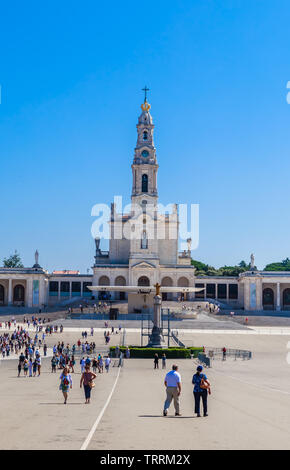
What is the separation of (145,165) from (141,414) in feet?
258

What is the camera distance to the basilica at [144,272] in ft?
284

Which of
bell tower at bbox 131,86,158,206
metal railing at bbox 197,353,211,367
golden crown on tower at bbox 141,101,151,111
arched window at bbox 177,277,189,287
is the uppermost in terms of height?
golden crown on tower at bbox 141,101,151,111

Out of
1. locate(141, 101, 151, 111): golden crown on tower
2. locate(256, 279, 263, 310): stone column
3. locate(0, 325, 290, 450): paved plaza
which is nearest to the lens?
locate(0, 325, 290, 450): paved plaza

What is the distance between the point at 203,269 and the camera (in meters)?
135

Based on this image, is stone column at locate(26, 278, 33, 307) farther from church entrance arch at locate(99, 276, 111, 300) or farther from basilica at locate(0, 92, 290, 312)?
church entrance arch at locate(99, 276, 111, 300)

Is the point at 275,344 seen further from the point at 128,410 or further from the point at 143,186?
the point at 143,186

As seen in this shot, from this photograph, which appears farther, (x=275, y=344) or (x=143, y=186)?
(x=143, y=186)

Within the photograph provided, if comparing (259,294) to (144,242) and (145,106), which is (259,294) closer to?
(144,242)

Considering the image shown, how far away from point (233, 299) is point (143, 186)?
79.2 ft

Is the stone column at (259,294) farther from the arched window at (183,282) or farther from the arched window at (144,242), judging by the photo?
the arched window at (144,242)

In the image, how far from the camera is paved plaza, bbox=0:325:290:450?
988 centimetres

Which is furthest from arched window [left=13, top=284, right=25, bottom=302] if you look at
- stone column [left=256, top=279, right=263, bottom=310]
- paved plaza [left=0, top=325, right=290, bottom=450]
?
paved plaza [left=0, top=325, right=290, bottom=450]

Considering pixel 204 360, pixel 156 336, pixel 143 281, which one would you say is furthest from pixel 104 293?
pixel 204 360
